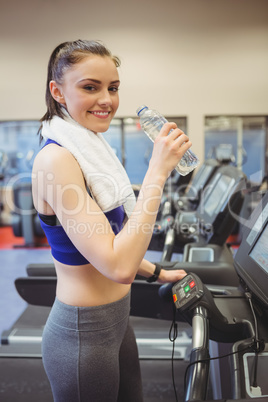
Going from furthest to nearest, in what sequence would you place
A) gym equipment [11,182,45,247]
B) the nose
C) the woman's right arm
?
gym equipment [11,182,45,247] → the nose → the woman's right arm

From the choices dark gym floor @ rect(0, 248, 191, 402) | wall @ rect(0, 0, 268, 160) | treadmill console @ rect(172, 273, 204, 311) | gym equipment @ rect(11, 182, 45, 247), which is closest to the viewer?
treadmill console @ rect(172, 273, 204, 311)

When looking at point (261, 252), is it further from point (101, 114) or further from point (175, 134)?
point (101, 114)

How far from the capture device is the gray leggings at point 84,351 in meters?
0.97

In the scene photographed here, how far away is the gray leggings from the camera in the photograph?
0.97 meters

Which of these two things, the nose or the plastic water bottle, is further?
the plastic water bottle

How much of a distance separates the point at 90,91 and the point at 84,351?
675 mm

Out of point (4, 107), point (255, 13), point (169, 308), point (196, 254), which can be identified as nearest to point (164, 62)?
point (255, 13)

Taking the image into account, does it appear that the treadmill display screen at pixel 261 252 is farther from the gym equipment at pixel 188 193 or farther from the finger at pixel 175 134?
the gym equipment at pixel 188 193

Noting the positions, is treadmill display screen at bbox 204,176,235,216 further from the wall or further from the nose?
the wall

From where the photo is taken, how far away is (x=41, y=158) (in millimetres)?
881

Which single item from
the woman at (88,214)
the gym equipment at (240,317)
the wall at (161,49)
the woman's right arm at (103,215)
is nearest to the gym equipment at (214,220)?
the gym equipment at (240,317)

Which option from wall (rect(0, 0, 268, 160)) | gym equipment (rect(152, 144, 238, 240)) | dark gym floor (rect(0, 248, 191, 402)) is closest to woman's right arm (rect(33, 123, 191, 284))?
dark gym floor (rect(0, 248, 191, 402))

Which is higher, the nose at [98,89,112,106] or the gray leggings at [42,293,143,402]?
the nose at [98,89,112,106]

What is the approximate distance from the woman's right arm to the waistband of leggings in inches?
7.4
